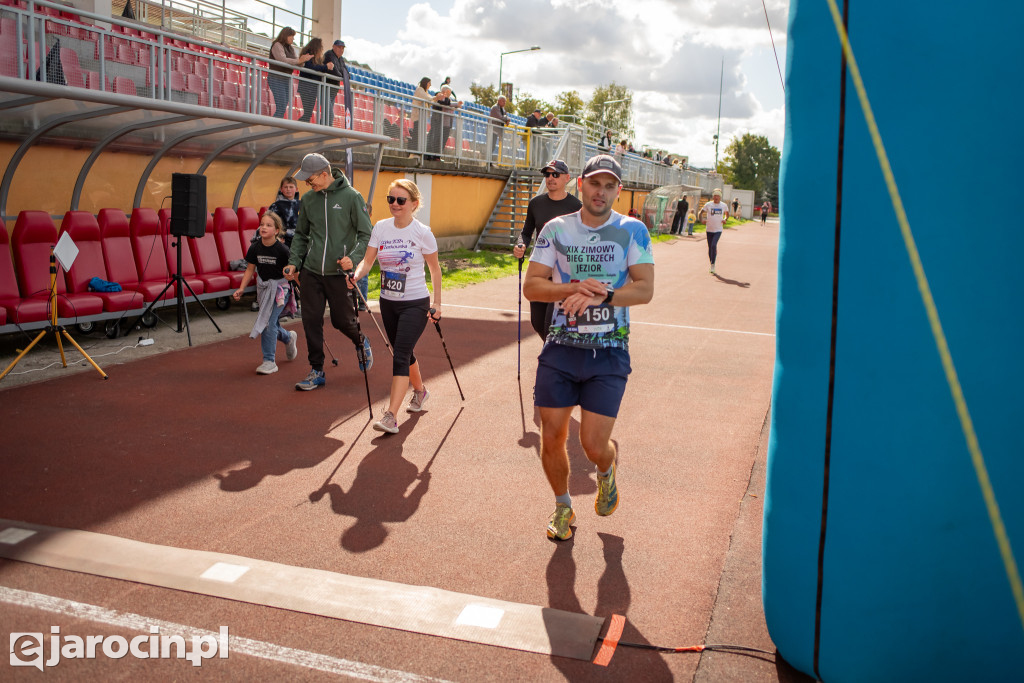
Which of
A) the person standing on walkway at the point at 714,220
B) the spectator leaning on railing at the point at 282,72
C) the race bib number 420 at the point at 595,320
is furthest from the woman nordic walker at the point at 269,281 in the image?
the person standing on walkway at the point at 714,220

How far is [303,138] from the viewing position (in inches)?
551

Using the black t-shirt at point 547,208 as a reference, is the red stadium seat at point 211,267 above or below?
below

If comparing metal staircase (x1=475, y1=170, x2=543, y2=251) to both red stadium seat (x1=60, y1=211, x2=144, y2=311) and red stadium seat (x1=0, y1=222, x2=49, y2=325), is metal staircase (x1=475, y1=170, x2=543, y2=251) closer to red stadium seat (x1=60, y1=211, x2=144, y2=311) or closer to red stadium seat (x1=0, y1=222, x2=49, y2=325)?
red stadium seat (x1=60, y1=211, x2=144, y2=311)

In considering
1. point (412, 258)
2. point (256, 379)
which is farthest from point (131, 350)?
point (412, 258)

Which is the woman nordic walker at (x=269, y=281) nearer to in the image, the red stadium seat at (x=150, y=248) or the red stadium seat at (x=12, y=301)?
the red stadium seat at (x=12, y=301)

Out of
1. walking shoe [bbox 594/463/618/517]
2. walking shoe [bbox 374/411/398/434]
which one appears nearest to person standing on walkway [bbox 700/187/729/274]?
walking shoe [bbox 374/411/398/434]

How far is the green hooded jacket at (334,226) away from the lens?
773cm

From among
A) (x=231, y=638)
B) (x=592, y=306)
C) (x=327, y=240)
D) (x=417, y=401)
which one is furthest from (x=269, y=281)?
(x=231, y=638)

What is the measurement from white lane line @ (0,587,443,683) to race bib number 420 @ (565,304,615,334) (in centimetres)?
193

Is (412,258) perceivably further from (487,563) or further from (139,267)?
(139,267)

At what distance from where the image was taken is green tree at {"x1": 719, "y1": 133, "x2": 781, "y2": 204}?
13325 cm

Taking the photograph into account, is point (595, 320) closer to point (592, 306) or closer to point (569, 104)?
point (592, 306)

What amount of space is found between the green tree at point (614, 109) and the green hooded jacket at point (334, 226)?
74253 mm

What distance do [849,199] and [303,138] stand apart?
1215cm
